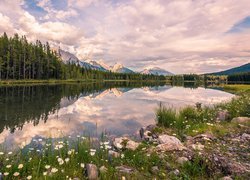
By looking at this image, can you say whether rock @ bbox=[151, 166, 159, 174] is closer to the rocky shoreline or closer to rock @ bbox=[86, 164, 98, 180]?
the rocky shoreline

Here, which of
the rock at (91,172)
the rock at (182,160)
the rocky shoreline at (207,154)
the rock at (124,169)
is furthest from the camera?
the rock at (182,160)

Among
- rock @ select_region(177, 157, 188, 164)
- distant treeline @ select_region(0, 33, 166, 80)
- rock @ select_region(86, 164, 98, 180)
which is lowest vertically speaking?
rock @ select_region(177, 157, 188, 164)

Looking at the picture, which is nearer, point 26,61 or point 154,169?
point 154,169

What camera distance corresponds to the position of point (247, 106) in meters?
19.6

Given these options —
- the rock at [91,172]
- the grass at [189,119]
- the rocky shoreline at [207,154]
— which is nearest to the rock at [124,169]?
the rocky shoreline at [207,154]

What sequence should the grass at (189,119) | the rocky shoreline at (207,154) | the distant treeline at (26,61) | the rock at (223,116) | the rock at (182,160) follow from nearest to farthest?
the rocky shoreline at (207,154) → the rock at (182,160) → the grass at (189,119) → the rock at (223,116) → the distant treeline at (26,61)

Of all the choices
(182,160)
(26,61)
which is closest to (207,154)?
(182,160)

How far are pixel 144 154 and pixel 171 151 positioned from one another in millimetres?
1385

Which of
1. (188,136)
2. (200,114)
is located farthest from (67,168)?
(200,114)

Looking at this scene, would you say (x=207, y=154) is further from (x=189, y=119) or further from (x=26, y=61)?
(x=26, y=61)

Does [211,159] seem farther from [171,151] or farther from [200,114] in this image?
[200,114]

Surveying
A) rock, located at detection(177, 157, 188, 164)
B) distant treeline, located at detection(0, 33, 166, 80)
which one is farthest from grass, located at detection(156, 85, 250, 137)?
distant treeline, located at detection(0, 33, 166, 80)

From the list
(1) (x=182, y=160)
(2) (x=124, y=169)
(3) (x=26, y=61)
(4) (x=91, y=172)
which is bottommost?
(2) (x=124, y=169)

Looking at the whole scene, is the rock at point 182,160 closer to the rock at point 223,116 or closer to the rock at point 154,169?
the rock at point 154,169
